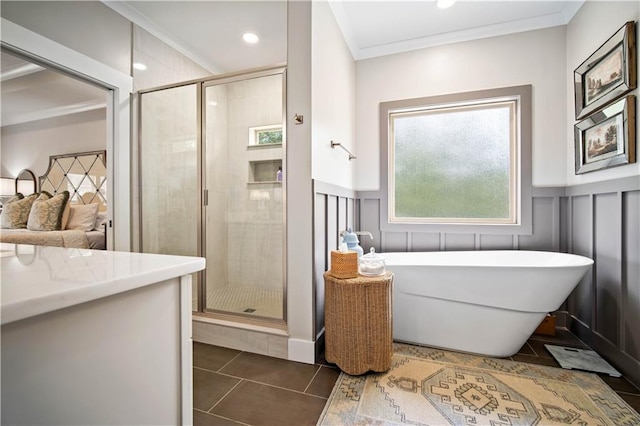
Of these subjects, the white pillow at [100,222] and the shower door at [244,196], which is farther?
the white pillow at [100,222]

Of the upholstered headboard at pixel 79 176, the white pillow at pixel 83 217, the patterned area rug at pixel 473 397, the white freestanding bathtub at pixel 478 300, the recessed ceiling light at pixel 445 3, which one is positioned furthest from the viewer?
the upholstered headboard at pixel 79 176

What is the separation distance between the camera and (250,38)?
8.97ft

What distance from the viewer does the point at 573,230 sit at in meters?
2.33

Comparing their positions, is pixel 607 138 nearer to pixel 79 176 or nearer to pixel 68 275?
pixel 68 275

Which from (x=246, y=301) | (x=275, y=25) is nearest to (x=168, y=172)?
(x=246, y=301)

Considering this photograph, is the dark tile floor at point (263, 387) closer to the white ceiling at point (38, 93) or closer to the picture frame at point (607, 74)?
the picture frame at point (607, 74)

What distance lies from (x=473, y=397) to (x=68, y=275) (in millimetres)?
1823

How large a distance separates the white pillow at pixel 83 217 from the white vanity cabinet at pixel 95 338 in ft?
9.62

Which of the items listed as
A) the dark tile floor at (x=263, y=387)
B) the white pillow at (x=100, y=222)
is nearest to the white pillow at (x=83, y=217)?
the white pillow at (x=100, y=222)

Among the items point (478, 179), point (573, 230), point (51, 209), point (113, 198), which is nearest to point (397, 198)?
point (478, 179)

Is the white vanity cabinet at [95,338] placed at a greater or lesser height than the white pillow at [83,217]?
lesser

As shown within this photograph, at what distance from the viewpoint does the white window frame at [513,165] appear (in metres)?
2.49

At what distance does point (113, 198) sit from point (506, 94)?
3.44 meters

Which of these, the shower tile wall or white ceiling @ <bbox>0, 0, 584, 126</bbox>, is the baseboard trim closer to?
the shower tile wall
